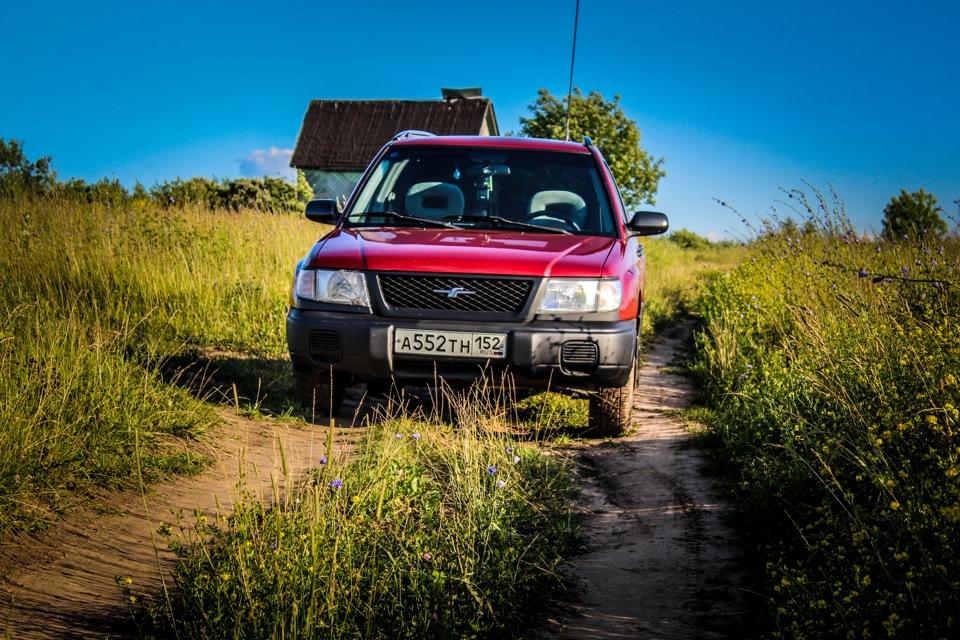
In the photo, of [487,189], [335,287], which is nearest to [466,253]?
[335,287]

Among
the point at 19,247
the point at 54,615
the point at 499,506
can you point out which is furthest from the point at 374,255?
the point at 19,247

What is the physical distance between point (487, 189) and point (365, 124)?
3588 centimetres

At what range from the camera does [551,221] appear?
588 centimetres

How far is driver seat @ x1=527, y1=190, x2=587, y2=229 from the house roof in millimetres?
32852

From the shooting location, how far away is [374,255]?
16.7 feet

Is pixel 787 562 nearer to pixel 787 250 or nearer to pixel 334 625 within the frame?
pixel 334 625

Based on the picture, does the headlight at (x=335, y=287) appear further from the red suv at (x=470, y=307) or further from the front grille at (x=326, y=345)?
the front grille at (x=326, y=345)

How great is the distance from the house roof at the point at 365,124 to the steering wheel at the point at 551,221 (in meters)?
32.9

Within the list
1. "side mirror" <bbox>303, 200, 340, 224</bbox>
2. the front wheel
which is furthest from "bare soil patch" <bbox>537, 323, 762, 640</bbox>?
"side mirror" <bbox>303, 200, 340, 224</bbox>

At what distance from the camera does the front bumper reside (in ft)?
16.1

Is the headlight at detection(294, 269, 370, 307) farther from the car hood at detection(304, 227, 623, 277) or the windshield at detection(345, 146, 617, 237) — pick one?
the windshield at detection(345, 146, 617, 237)

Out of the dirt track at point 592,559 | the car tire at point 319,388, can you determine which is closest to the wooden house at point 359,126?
the car tire at point 319,388

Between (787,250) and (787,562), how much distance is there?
627 cm

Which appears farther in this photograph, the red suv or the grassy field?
the red suv
